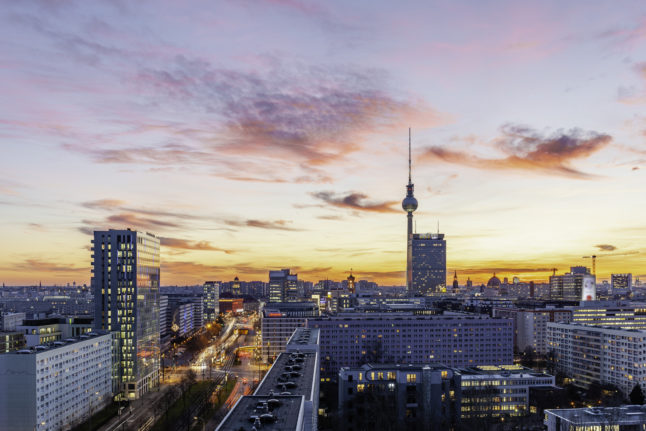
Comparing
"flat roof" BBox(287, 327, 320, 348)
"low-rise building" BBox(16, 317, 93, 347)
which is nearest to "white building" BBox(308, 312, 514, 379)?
"flat roof" BBox(287, 327, 320, 348)

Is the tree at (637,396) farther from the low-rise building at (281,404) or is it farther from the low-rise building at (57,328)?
the low-rise building at (57,328)

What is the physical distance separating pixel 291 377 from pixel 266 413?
16766 mm

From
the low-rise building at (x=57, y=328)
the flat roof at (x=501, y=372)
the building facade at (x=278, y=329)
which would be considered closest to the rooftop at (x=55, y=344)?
the low-rise building at (x=57, y=328)

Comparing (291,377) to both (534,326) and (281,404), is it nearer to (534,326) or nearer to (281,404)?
(281,404)

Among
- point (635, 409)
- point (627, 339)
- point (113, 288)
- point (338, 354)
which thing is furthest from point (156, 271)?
point (627, 339)

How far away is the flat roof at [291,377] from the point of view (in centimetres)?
4812

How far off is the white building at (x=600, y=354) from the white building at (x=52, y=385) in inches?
3735

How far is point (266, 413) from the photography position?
123 ft

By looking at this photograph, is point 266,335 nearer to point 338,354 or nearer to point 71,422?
point 338,354

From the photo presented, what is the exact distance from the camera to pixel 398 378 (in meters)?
81.4

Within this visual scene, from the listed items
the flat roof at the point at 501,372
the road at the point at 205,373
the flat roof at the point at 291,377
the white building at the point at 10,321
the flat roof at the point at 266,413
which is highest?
the flat roof at the point at 266,413

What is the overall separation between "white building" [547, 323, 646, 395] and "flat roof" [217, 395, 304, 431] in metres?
85.3

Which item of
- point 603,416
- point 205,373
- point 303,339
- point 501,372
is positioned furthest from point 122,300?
point 603,416

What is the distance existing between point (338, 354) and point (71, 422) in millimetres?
61973
